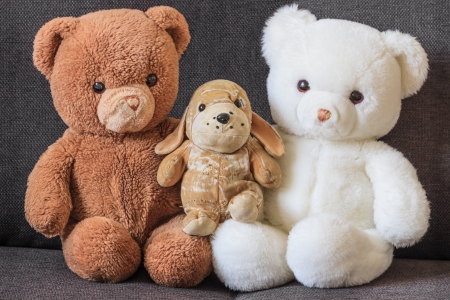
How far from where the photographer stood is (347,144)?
1188 mm

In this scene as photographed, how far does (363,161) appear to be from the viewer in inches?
46.6

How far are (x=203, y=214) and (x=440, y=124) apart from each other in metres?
0.60

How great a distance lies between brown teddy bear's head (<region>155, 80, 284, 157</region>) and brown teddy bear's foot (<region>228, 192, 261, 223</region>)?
9 cm

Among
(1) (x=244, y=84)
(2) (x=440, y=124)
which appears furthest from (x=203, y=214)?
(2) (x=440, y=124)

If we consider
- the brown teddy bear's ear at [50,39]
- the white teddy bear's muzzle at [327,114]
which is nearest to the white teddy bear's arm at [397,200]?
the white teddy bear's muzzle at [327,114]

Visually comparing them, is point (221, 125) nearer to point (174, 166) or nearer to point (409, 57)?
point (174, 166)

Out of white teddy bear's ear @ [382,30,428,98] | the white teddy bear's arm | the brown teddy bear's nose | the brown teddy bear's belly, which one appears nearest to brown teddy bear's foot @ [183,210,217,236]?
the brown teddy bear's belly

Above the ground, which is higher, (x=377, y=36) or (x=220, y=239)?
(x=377, y=36)

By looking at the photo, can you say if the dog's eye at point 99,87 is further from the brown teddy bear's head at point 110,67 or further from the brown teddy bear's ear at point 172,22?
the brown teddy bear's ear at point 172,22

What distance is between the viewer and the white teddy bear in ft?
3.55

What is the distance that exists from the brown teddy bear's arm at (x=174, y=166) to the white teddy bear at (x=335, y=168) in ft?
0.46

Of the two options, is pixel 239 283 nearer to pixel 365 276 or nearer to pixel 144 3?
pixel 365 276

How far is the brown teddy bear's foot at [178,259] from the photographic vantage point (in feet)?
3.51

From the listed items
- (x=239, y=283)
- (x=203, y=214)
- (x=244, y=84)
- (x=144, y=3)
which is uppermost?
(x=144, y=3)
